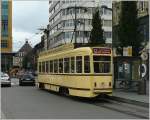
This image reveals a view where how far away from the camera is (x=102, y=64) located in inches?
959

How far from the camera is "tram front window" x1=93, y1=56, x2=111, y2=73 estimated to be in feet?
79.1

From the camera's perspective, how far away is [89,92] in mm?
23656

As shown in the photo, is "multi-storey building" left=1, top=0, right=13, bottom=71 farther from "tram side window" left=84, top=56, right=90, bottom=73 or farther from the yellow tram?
"tram side window" left=84, top=56, right=90, bottom=73

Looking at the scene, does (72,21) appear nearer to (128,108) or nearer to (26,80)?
(26,80)

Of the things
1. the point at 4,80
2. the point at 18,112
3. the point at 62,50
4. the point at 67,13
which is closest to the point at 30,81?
the point at 4,80

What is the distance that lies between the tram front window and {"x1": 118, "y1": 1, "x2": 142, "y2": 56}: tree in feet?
20.5

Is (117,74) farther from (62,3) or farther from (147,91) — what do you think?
(62,3)

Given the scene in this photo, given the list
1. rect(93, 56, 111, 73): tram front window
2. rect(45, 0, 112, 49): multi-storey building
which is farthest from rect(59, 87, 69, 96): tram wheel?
rect(45, 0, 112, 49): multi-storey building

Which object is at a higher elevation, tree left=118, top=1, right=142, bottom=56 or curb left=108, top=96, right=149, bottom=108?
tree left=118, top=1, right=142, bottom=56

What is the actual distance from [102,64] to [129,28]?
6787 mm

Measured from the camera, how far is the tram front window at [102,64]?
79.1 ft

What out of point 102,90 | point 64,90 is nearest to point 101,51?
point 102,90

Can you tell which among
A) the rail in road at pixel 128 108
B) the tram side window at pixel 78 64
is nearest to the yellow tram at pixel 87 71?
the tram side window at pixel 78 64

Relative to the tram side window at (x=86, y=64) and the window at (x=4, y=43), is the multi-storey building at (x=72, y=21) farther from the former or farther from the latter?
the tram side window at (x=86, y=64)
